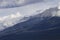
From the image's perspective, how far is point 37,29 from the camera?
7.18 meters

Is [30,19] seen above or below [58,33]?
above

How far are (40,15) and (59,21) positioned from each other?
2.33 feet

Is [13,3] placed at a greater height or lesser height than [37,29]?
greater

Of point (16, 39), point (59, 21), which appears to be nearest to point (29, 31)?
point (16, 39)

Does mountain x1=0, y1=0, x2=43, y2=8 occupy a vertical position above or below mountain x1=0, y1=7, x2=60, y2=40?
above

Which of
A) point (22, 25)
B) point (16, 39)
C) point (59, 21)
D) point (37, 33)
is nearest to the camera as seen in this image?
point (16, 39)

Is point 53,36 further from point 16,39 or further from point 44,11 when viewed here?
point 44,11

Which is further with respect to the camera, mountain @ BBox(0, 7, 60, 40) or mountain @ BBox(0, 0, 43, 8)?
mountain @ BBox(0, 0, 43, 8)

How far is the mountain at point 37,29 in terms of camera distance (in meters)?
6.64

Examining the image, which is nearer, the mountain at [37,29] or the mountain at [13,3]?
the mountain at [37,29]

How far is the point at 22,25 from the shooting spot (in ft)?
24.2

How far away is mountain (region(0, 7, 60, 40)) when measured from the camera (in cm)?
664

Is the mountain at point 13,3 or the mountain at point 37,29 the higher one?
the mountain at point 13,3

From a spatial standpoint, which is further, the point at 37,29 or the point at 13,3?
the point at 13,3
